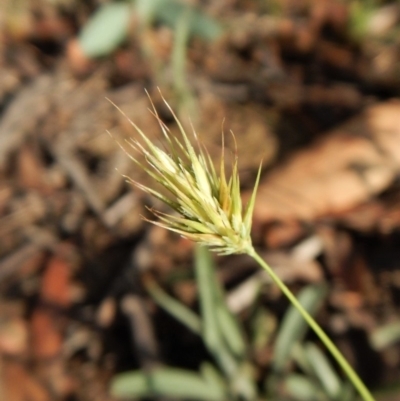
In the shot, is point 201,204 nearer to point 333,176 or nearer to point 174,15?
point 333,176

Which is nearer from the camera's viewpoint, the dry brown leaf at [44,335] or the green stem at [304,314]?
the green stem at [304,314]

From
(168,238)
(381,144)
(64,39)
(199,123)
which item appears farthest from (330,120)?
(64,39)

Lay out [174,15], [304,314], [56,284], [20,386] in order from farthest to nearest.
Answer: [174,15] < [56,284] < [20,386] < [304,314]

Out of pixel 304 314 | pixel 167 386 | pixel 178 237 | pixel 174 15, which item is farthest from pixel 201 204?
pixel 174 15

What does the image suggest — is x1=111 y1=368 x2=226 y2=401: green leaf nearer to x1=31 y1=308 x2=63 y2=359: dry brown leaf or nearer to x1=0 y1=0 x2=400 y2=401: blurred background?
x1=0 y1=0 x2=400 y2=401: blurred background

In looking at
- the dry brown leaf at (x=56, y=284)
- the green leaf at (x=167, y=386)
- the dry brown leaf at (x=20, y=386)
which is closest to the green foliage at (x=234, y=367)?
the green leaf at (x=167, y=386)

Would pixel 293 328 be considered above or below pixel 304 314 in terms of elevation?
below

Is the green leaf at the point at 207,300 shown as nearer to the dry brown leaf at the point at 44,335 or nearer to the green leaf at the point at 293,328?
the green leaf at the point at 293,328
